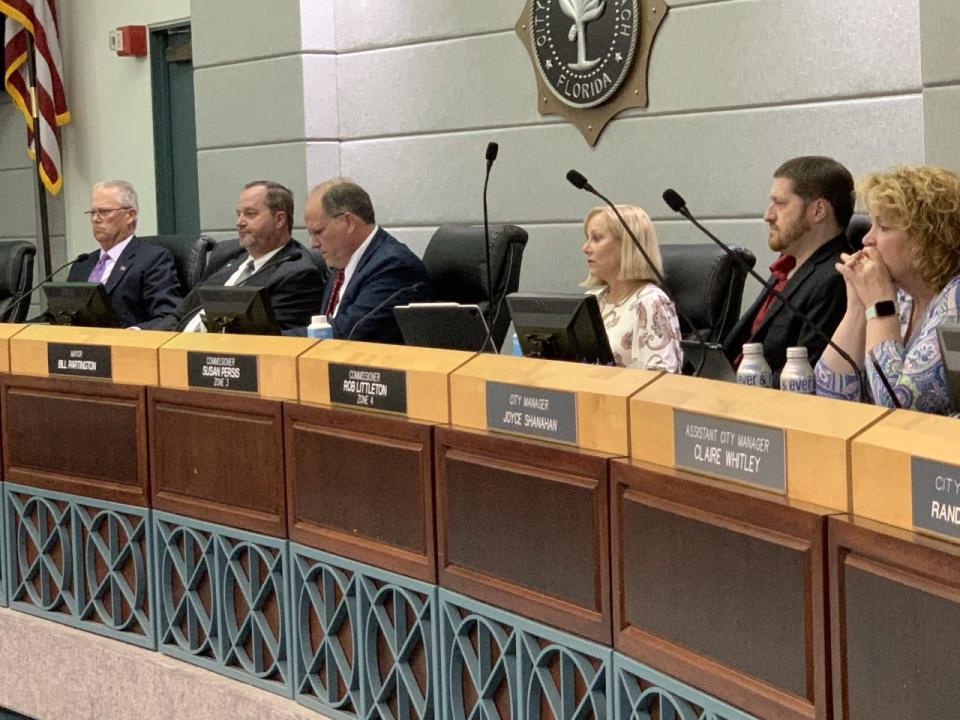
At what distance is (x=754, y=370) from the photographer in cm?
271

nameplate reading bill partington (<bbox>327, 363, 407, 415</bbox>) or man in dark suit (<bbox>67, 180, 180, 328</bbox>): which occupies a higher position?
man in dark suit (<bbox>67, 180, 180, 328</bbox>)

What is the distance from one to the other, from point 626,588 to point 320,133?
13.3 feet

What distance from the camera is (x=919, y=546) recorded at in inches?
64.0

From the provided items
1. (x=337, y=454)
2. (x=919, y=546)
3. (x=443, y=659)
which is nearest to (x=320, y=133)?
(x=337, y=454)

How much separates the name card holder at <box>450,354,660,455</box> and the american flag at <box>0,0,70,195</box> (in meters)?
5.49

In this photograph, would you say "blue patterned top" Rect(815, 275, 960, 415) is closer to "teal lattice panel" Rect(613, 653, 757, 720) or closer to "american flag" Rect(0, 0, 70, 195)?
"teal lattice panel" Rect(613, 653, 757, 720)

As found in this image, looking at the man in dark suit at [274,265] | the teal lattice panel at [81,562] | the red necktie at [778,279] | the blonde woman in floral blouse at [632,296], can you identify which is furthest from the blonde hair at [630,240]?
the man in dark suit at [274,265]

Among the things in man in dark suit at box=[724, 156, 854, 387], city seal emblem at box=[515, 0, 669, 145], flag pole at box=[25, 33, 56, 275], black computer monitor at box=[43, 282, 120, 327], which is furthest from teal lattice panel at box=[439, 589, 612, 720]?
flag pole at box=[25, 33, 56, 275]

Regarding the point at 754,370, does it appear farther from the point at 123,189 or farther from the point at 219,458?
the point at 123,189

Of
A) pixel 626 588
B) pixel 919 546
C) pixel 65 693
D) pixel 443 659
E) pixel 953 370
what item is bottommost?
pixel 65 693

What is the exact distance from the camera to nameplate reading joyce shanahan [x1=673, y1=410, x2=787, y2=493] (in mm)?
1916

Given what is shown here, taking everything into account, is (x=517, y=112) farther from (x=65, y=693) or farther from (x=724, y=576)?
(x=724, y=576)

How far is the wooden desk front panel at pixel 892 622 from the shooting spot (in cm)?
159

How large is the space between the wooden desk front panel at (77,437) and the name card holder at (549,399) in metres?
1.09
